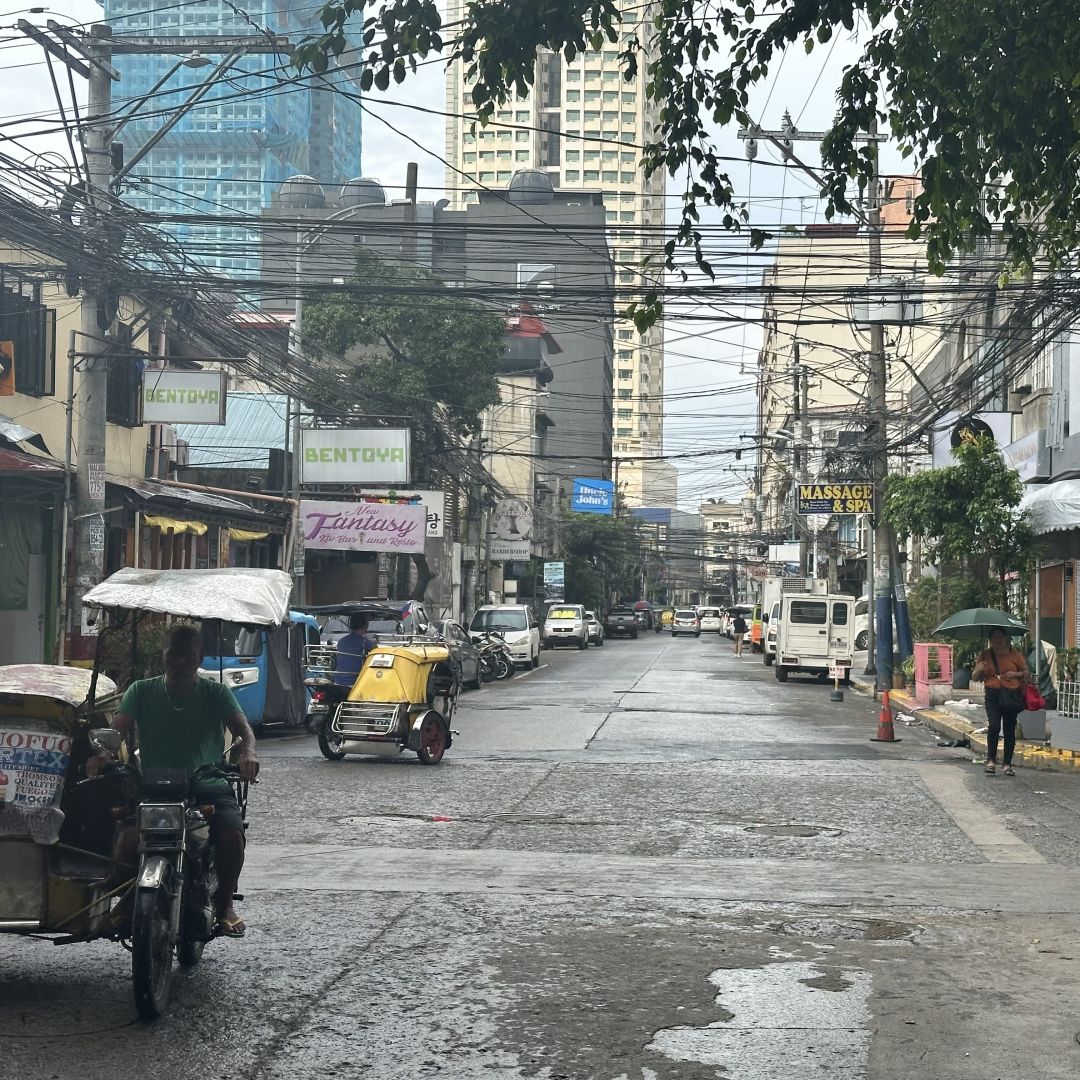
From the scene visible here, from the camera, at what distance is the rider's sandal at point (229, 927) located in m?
7.37

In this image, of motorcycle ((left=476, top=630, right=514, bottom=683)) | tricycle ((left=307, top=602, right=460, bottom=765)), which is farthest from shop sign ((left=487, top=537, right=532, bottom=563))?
tricycle ((left=307, top=602, right=460, bottom=765))

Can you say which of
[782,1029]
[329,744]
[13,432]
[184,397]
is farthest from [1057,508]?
[782,1029]

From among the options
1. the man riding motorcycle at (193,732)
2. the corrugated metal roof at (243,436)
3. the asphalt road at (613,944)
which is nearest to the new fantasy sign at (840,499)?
the corrugated metal roof at (243,436)

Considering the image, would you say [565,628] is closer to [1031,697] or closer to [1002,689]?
[1031,697]

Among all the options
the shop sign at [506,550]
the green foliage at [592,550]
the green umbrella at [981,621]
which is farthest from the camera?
the green foliage at [592,550]

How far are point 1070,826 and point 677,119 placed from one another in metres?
7.63

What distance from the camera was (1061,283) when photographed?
18.2 metres

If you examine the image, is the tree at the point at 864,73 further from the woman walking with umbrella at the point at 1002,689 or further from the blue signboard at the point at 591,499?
the blue signboard at the point at 591,499

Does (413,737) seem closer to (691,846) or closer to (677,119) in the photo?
(691,846)

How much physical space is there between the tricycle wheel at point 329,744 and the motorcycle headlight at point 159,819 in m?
11.8

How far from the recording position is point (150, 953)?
6336 millimetres

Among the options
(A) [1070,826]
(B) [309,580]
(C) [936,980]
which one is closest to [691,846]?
(A) [1070,826]

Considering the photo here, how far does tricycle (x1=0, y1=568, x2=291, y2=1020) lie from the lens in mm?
6617

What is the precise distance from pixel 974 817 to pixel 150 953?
31.3ft
